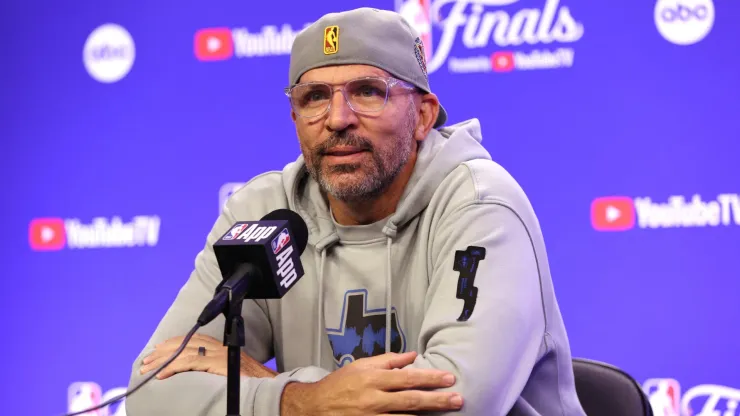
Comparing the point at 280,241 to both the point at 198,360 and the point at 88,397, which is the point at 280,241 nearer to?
the point at 198,360

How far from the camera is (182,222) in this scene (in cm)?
438

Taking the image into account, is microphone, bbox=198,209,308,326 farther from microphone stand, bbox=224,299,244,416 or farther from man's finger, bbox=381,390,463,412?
man's finger, bbox=381,390,463,412

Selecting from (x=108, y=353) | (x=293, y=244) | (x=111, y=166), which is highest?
(x=111, y=166)

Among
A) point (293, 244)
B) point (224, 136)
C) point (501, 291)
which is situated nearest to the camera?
point (293, 244)

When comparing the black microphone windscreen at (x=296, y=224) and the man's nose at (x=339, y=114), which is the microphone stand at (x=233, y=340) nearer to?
the black microphone windscreen at (x=296, y=224)

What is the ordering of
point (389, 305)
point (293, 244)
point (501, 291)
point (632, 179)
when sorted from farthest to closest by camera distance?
1. point (632, 179)
2. point (389, 305)
3. point (501, 291)
4. point (293, 244)

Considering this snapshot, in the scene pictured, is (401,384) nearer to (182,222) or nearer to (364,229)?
(364,229)

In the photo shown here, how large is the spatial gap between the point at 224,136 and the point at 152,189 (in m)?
0.44

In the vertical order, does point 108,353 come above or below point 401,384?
below

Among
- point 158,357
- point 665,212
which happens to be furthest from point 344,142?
point 665,212

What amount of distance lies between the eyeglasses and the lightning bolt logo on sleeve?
472mm

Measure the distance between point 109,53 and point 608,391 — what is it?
120 inches

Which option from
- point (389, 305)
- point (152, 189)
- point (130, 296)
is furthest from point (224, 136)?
point (389, 305)

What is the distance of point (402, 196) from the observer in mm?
2492
